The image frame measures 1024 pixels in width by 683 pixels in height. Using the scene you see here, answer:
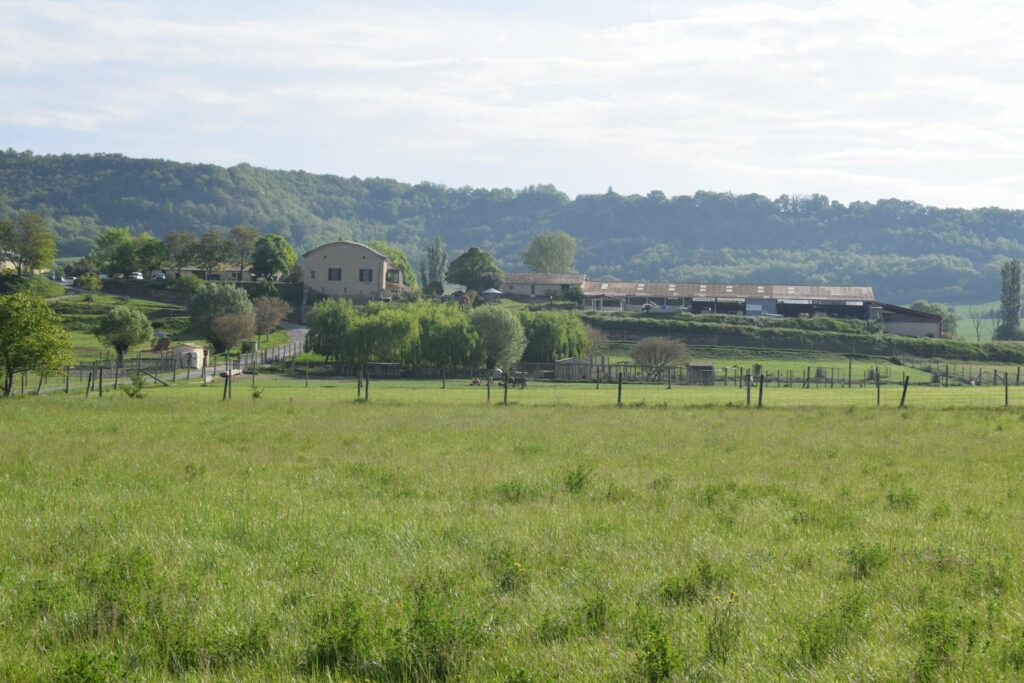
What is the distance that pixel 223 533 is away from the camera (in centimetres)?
1278

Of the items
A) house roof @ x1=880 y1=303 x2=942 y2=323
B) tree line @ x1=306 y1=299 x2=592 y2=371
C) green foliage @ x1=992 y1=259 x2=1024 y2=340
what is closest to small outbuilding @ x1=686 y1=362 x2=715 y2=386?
tree line @ x1=306 y1=299 x2=592 y2=371

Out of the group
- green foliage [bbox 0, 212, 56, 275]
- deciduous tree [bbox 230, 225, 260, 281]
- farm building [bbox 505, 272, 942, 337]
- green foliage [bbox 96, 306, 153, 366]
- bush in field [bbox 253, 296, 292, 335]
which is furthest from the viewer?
deciduous tree [bbox 230, 225, 260, 281]

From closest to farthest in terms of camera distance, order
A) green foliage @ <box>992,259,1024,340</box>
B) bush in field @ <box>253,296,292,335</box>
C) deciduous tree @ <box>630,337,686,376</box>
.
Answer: deciduous tree @ <box>630,337,686,376</box> < bush in field @ <box>253,296,292,335</box> < green foliage @ <box>992,259,1024,340</box>

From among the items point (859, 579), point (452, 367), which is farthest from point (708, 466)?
point (452, 367)

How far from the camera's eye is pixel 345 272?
13038cm

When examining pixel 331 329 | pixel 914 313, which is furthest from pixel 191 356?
pixel 914 313

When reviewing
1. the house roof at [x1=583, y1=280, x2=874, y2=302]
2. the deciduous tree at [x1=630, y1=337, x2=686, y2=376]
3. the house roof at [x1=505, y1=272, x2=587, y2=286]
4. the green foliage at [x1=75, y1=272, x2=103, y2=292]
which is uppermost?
the house roof at [x1=505, y1=272, x2=587, y2=286]

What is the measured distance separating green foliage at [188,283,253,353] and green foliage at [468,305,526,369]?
79.2ft

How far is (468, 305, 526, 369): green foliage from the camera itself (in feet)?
299

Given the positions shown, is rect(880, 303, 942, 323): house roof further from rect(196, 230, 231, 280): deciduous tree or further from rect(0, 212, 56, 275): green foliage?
rect(0, 212, 56, 275): green foliage

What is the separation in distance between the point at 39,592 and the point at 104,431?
1618 centimetres

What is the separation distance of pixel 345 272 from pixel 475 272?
89.7 feet

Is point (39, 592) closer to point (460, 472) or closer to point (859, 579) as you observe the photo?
point (859, 579)

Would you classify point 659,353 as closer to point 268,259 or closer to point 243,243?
point 268,259
